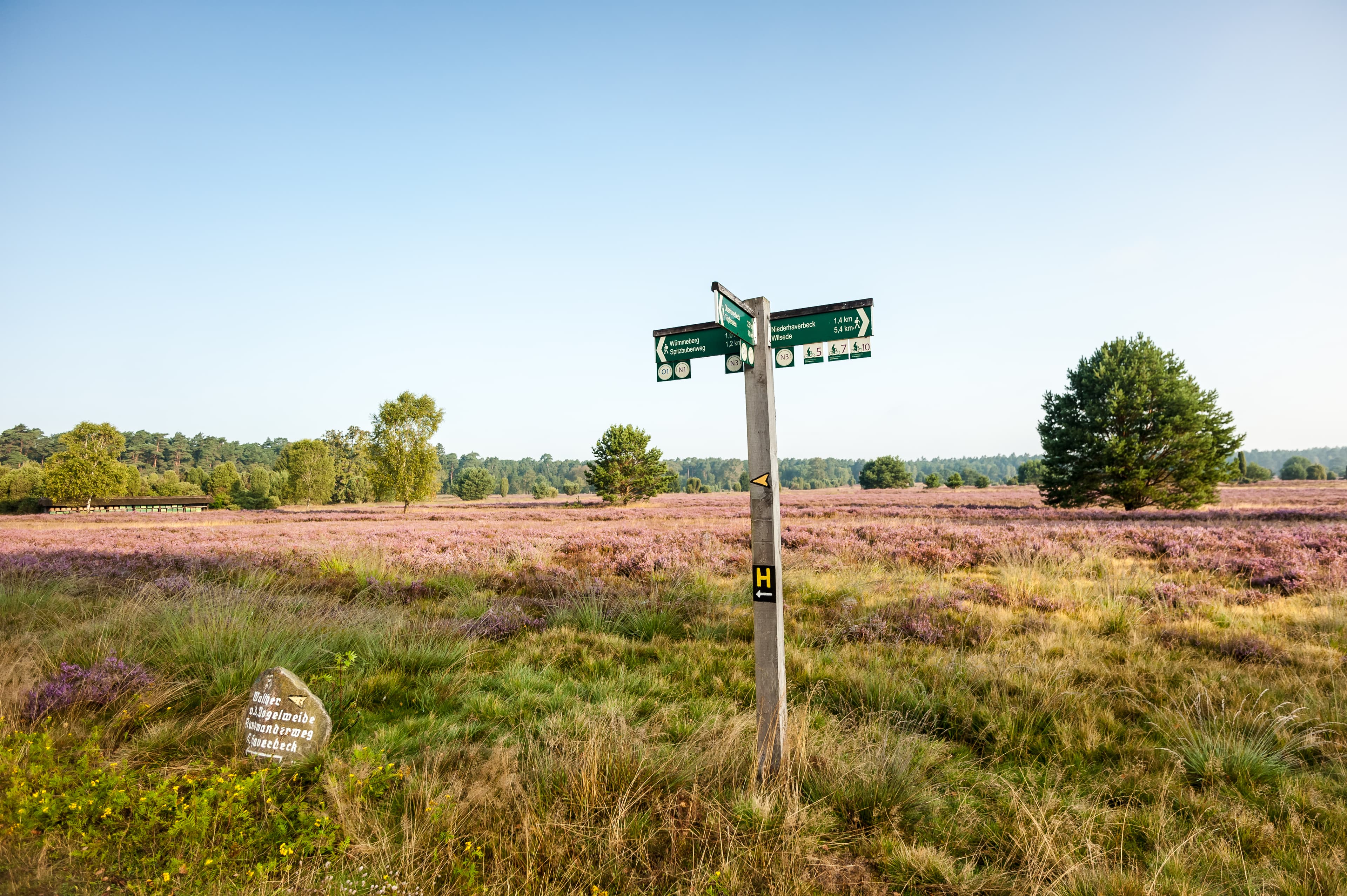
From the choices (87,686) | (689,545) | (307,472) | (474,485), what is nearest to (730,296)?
(87,686)

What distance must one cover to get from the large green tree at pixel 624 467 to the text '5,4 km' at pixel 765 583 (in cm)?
4311

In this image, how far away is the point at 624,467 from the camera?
155 ft

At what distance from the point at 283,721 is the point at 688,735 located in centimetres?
289

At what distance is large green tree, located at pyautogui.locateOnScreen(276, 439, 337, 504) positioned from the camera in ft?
217

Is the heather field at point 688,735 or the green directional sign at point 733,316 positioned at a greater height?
the green directional sign at point 733,316

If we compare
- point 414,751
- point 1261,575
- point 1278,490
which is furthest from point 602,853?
point 1278,490

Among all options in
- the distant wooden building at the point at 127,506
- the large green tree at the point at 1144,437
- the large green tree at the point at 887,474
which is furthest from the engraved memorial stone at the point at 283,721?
the large green tree at the point at 887,474

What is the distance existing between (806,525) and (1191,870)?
49.5 ft

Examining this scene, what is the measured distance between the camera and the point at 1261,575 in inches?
340

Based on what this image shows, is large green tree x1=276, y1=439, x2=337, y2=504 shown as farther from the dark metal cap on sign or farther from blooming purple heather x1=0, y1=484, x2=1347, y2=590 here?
the dark metal cap on sign

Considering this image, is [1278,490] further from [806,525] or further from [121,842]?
[121,842]

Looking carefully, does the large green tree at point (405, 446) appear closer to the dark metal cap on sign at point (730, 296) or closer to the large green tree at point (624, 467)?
the large green tree at point (624, 467)

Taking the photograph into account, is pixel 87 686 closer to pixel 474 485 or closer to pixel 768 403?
pixel 768 403

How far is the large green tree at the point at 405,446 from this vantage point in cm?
3922
